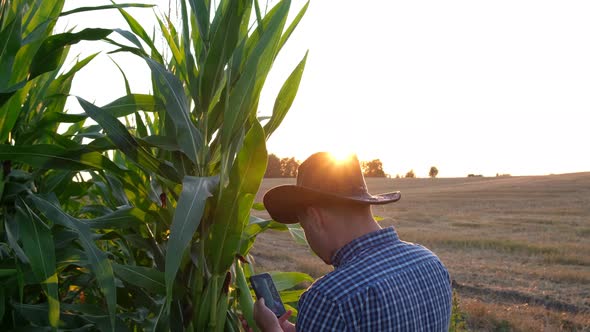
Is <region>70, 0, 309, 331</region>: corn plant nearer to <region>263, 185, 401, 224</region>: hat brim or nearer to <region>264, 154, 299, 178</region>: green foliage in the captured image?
<region>263, 185, 401, 224</region>: hat brim

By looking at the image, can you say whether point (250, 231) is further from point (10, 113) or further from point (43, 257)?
point (10, 113)

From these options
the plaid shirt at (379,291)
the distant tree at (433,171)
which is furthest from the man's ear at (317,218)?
the distant tree at (433,171)

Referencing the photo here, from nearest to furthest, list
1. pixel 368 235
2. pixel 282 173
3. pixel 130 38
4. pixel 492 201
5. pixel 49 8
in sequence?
1. pixel 368 235
2. pixel 130 38
3. pixel 49 8
4. pixel 492 201
5. pixel 282 173

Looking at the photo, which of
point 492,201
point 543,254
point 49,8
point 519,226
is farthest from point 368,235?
point 492,201

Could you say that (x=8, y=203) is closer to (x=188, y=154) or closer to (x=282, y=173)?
(x=188, y=154)

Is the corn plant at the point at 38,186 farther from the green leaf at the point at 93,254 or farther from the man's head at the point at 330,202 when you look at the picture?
the man's head at the point at 330,202

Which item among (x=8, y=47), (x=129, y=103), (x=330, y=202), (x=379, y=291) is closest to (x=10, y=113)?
(x=8, y=47)

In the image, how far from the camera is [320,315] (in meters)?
1.79

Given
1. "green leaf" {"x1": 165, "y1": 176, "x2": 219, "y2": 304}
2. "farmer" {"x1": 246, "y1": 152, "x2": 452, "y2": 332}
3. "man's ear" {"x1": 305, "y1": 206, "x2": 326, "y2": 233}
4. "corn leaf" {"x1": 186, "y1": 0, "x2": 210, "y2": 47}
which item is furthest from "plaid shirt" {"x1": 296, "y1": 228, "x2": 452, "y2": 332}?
"corn leaf" {"x1": 186, "y1": 0, "x2": 210, "y2": 47}

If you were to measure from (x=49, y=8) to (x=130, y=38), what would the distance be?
0.39 meters

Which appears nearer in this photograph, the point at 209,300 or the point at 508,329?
the point at 209,300

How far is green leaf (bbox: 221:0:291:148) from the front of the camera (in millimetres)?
2080

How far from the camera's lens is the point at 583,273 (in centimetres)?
1371

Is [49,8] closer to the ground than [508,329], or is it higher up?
higher up
